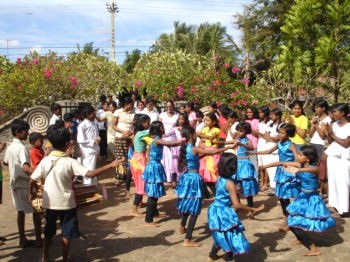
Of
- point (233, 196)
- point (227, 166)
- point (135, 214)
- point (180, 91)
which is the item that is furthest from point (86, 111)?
point (180, 91)

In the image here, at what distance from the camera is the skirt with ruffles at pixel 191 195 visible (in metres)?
5.25

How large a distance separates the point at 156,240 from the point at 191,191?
87 centimetres

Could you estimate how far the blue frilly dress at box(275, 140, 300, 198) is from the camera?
18.7ft

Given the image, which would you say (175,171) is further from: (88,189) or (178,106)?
(178,106)

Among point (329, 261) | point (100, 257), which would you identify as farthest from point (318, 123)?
point (100, 257)

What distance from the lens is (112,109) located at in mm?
10156

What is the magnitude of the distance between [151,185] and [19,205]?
1.85 m

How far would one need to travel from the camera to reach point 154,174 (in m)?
5.97

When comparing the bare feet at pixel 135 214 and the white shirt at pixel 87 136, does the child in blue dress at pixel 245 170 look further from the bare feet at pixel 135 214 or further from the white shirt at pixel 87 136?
the white shirt at pixel 87 136

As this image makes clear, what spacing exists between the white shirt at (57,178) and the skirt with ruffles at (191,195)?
5.07ft

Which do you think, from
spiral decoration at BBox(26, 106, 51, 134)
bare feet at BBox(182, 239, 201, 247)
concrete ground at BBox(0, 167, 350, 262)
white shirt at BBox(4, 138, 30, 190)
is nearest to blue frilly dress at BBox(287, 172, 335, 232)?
concrete ground at BBox(0, 167, 350, 262)

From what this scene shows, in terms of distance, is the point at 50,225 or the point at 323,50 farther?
the point at 323,50

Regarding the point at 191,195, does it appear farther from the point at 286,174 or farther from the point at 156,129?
the point at 286,174

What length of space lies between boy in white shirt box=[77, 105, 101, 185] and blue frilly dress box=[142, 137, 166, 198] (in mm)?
2100
